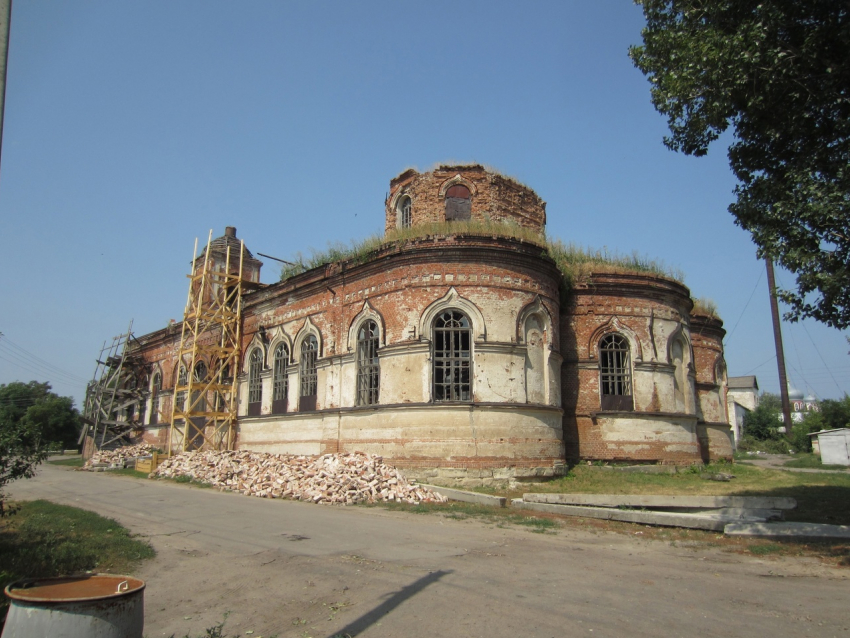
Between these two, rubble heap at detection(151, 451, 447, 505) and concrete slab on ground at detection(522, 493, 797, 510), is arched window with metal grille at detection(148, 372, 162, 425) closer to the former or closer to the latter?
rubble heap at detection(151, 451, 447, 505)

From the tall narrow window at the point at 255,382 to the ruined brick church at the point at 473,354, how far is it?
0.20 feet

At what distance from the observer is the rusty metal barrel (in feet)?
11.4

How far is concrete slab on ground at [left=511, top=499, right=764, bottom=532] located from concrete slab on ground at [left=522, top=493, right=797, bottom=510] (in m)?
0.32

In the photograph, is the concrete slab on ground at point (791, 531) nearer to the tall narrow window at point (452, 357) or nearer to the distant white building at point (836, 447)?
the tall narrow window at point (452, 357)

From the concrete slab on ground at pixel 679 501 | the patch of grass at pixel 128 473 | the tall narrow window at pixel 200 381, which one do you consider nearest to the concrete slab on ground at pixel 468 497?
the concrete slab on ground at pixel 679 501

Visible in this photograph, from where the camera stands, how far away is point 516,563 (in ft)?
27.7

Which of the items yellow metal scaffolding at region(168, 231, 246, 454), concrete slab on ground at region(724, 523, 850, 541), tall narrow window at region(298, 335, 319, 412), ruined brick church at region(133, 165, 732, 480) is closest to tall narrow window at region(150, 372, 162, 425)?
yellow metal scaffolding at region(168, 231, 246, 454)

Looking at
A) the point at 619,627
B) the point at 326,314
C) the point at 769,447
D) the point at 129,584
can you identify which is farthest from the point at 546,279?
the point at 769,447

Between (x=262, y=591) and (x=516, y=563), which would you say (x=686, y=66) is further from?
(x=262, y=591)

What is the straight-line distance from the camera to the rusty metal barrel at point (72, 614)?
137 inches

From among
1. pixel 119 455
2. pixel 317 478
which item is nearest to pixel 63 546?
pixel 317 478

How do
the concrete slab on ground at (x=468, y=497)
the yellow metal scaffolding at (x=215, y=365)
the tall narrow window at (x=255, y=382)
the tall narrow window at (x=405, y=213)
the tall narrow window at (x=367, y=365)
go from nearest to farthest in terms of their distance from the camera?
the concrete slab on ground at (x=468, y=497) → the tall narrow window at (x=367, y=365) → the tall narrow window at (x=405, y=213) → the tall narrow window at (x=255, y=382) → the yellow metal scaffolding at (x=215, y=365)

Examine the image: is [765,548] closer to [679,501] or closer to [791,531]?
[791,531]

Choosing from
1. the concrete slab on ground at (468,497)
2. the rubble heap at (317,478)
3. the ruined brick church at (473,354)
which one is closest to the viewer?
the concrete slab on ground at (468,497)
